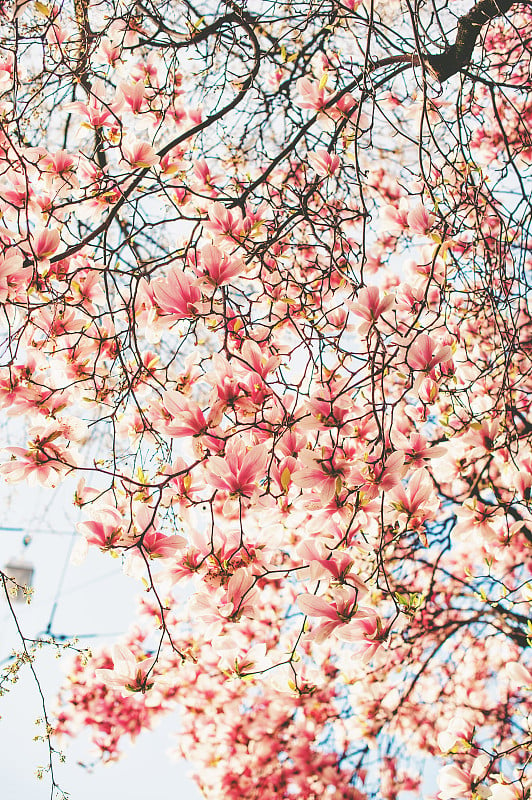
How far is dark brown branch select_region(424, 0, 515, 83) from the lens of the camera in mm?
1372

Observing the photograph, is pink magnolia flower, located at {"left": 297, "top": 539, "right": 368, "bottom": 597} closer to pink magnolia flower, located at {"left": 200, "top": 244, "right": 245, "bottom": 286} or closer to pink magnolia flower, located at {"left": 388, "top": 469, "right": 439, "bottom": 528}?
pink magnolia flower, located at {"left": 388, "top": 469, "right": 439, "bottom": 528}

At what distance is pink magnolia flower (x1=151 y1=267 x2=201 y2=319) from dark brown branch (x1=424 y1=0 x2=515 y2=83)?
841mm

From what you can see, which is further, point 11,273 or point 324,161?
point 324,161

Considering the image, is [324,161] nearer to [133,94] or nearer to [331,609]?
[133,94]

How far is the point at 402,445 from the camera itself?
1157mm

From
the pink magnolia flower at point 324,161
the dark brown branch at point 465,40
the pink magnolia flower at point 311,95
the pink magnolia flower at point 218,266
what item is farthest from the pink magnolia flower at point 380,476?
the dark brown branch at point 465,40

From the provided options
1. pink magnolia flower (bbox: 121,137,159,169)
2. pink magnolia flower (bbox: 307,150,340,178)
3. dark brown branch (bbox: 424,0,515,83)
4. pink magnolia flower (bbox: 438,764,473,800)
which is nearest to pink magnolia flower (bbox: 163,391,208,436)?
pink magnolia flower (bbox: 121,137,159,169)

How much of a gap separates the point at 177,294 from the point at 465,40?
3.39 feet

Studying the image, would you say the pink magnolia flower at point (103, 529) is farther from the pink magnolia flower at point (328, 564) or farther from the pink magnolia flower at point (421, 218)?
the pink magnolia flower at point (421, 218)

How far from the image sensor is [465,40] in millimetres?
1439

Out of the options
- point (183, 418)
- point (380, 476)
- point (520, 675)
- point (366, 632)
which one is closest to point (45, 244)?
point (183, 418)

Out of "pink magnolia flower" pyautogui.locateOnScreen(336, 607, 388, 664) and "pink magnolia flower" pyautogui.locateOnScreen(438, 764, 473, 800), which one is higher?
"pink magnolia flower" pyautogui.locateOnScreen(336, 607, 388, 664)

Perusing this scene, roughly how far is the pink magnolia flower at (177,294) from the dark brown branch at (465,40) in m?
0.84

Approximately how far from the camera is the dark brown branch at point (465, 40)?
1.37 meters
